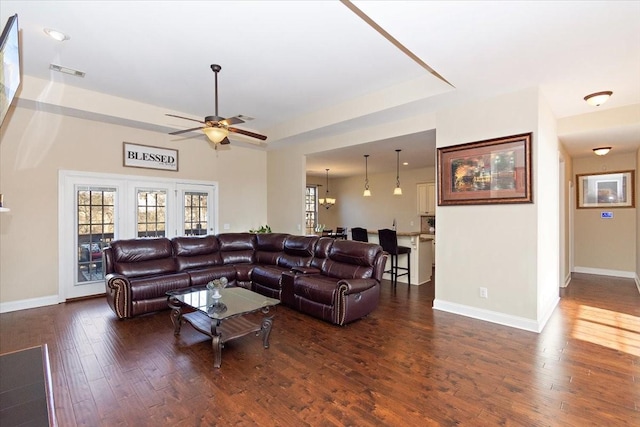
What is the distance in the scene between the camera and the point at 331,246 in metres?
4.67

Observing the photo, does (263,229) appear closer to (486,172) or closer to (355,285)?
(355,285)

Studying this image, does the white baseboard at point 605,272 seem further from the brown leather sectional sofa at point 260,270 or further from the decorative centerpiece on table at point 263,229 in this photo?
the decorative centerpiece on table at point 263,229

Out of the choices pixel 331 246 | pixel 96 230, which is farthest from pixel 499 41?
pixel 96 230

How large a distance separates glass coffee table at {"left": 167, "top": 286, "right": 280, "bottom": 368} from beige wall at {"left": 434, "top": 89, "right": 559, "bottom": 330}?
2.55 meters

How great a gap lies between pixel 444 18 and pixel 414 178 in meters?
7.17

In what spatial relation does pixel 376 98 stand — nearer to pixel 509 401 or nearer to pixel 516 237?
pixel 516 237

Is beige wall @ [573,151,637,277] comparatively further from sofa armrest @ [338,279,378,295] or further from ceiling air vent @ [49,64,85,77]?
ceiling air vent @ [49,64,85,77]

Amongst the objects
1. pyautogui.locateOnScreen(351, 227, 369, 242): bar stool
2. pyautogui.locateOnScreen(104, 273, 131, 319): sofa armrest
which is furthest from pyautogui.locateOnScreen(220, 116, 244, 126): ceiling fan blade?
pyautogui.locateOnScreen(351, 227, 369, 242): bar stool

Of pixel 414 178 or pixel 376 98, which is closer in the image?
pixel 376 98

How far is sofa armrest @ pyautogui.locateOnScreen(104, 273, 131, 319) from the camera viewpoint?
379 cm

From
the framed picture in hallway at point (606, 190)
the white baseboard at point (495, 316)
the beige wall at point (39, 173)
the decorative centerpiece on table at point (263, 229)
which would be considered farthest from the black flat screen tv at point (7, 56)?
the framed picture in hallway at point (606, 190)

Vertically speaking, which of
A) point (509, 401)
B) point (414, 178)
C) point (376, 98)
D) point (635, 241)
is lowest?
point (509, 401)

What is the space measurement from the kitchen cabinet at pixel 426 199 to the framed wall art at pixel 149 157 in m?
6.54

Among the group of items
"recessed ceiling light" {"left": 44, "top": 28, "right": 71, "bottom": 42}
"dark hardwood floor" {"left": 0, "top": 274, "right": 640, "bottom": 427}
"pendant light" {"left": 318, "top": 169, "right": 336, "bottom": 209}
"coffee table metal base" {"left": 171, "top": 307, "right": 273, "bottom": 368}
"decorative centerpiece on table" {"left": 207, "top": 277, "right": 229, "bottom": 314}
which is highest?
"recessed ceiling light" {"left": 44, "top": 28, "right": 71, "bottom": 42}
